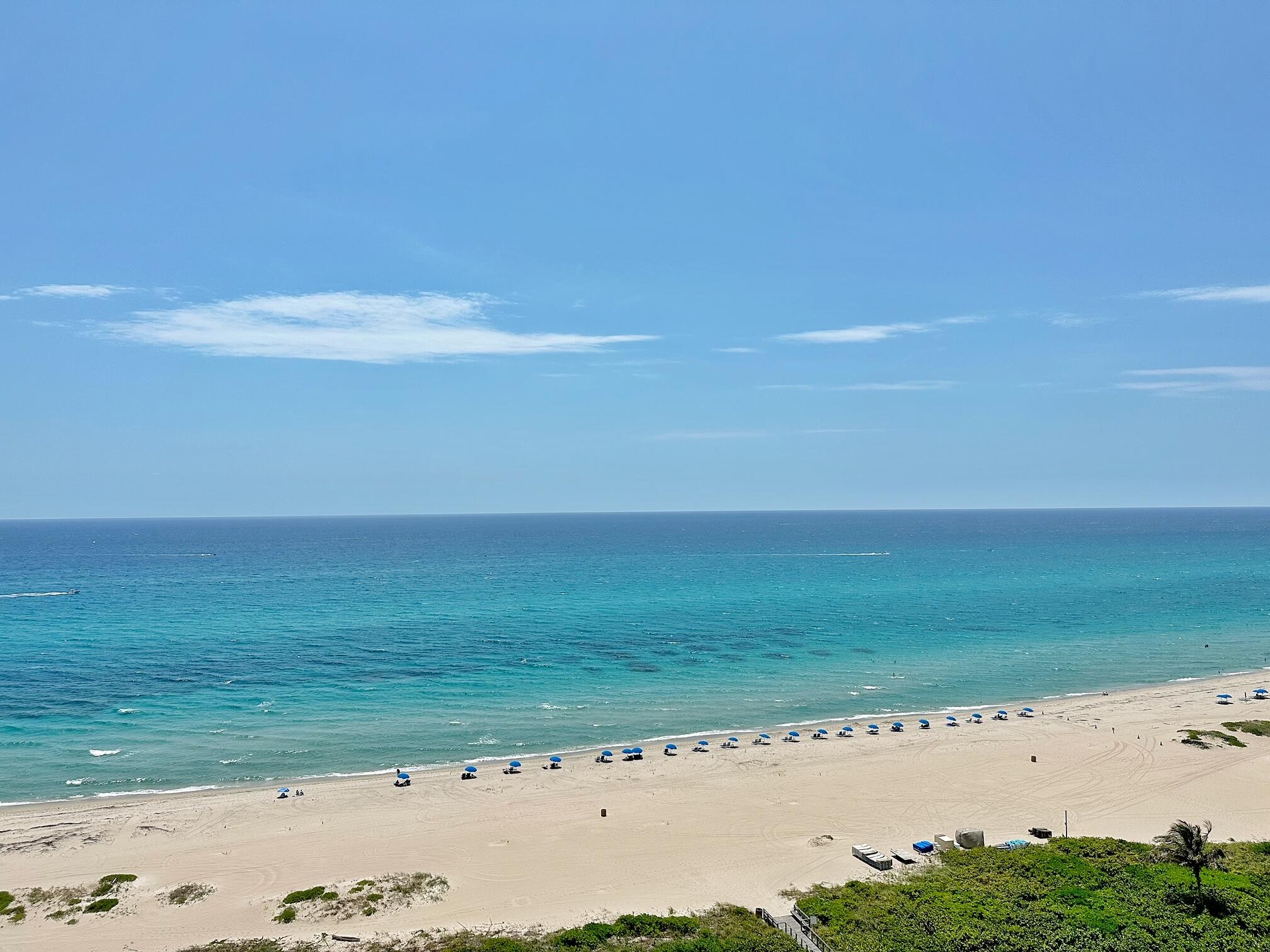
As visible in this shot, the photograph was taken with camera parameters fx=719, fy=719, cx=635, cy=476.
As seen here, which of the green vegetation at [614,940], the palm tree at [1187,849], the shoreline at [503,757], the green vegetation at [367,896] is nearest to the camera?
the green vegetation at [614,940]

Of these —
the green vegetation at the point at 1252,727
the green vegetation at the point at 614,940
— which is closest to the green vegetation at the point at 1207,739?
the green vegetation at the point at 1252,727

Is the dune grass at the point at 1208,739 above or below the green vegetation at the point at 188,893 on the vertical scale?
above

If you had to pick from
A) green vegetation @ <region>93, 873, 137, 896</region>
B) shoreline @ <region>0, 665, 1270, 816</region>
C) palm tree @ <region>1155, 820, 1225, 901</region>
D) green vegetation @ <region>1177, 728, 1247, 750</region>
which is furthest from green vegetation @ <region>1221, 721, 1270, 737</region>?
green vegetation @ <region>93, 873, 137, 896</region>

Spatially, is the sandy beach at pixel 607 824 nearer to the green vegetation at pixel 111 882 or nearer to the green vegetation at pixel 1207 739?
the green vegetation at pixel 111 882

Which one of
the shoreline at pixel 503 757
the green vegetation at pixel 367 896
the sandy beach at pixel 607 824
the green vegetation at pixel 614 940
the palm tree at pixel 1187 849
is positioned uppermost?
the palm tree at pixel 1187 849

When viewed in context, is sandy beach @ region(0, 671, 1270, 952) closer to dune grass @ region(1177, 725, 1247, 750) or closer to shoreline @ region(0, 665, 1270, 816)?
shoreline @ region(0, 665, 1270, 816)

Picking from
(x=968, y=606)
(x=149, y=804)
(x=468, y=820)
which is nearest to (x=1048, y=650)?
(x=968, y=606)

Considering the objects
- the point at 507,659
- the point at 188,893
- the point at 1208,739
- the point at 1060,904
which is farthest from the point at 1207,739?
the point at 188,893
